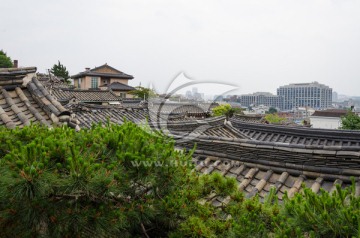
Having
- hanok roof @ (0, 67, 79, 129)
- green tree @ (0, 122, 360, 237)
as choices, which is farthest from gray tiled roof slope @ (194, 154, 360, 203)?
hanok roof @ (0, 67, 79, 129)

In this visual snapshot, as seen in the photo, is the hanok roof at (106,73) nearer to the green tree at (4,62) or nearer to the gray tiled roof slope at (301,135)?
the green tree at (4,62)

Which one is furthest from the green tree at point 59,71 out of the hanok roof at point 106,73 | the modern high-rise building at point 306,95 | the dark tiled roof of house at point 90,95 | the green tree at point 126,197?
the modern high-rise building at point 306,95

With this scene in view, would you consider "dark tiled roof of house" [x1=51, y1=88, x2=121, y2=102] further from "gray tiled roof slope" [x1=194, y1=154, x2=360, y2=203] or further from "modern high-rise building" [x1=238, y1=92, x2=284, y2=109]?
"modern high-rise building" [x1=238, y1=92, x2=284, y2=109]

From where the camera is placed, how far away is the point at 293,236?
201cm

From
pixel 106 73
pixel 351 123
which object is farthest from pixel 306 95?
pixel 351 123

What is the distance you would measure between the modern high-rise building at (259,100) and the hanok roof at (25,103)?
81467mm

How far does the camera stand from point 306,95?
112438mm

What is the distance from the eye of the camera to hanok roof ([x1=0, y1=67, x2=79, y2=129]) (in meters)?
4.77

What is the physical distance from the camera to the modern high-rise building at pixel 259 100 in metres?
89.9

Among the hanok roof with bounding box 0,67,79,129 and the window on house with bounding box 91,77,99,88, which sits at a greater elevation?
the window on house with bounding box 91,77,99,88

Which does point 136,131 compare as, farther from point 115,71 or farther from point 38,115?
point 115,71

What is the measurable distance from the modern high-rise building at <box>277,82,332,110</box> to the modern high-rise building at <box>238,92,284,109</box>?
251cm

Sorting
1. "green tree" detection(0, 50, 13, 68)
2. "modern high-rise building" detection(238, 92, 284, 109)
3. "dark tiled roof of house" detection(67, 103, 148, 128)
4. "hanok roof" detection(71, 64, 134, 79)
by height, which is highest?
"green tree" detection(0, 50, 13, 68)

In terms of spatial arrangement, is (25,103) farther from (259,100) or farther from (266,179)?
(259,100)
